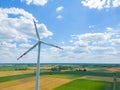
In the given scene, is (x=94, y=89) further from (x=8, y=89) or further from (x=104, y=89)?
(x=8, y=89)

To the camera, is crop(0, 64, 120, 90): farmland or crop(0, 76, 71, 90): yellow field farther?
crop(0, 64, 120, 90): farmland

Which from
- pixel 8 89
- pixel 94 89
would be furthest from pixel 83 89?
pixel 8 89

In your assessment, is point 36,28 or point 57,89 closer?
point 36,28

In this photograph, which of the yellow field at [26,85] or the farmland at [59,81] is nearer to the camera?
the yellow field at [26,85]

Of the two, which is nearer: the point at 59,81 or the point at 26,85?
the point at 26,85

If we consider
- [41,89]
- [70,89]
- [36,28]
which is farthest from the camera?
[70,89]

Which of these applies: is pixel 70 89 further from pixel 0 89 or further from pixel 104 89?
pixel 0 89

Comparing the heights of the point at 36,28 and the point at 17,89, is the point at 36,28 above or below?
above

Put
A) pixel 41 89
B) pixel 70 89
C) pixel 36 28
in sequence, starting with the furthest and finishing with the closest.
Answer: pixel 70 89
pixel 41 89
pixel 36 28

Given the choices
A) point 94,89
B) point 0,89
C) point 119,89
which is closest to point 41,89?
point 0,89

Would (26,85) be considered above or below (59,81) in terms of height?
below
